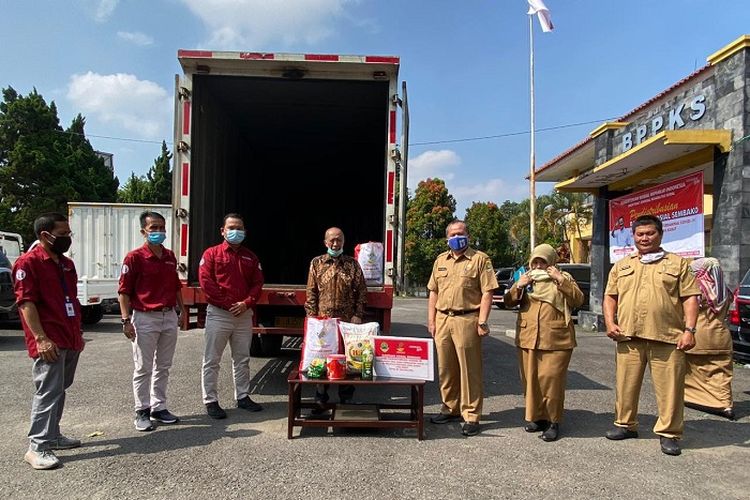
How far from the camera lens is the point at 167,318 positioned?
4586mm

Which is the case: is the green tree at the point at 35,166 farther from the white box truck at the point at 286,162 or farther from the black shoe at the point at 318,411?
the black shoe at the point at 318,411

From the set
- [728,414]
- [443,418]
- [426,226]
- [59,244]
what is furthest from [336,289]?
[426,226]

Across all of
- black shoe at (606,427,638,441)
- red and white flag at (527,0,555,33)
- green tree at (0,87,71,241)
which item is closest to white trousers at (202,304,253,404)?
black shoe at (606,427,638,441)

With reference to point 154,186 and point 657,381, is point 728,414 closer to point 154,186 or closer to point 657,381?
point 657,381

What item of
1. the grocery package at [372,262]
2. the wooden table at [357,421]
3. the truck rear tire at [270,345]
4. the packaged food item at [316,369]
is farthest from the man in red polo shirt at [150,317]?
the truck rear tire at [270,345]

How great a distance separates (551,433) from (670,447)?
2.79ft

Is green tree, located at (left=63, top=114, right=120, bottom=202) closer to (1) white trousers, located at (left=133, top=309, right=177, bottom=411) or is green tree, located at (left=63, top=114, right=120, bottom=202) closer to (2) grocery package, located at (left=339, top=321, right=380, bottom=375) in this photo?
(1) white trousers, located at (left=133, top=309, right=177, bottom=411)

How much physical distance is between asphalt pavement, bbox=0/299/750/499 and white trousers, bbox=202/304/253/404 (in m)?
0.25

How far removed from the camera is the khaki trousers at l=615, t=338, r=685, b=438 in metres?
4.03

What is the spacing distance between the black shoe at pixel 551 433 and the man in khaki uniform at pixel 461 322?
534 mm

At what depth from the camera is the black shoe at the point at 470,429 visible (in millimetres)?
4325

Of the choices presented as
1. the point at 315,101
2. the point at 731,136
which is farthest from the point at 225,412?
the point at 731,136

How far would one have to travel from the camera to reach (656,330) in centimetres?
406

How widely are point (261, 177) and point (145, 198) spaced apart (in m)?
23.8
